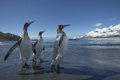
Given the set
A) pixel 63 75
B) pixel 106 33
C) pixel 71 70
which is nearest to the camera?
pixel 63 75

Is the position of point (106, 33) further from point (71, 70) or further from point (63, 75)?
point (63, 75)

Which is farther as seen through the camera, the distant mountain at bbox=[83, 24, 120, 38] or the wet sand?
the distant mountain at bbox=[83, 24, 120, 38]

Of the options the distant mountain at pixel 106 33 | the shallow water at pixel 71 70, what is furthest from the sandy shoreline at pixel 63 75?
the distant mountain at pixel 106 33

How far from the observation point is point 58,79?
231 centimetres

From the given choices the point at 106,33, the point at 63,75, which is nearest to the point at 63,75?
the point at 63,75

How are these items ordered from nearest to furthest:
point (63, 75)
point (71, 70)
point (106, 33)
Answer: point (63, 75) < point (71, 70) < point (106, 33)

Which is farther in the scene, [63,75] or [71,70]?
[71,70]

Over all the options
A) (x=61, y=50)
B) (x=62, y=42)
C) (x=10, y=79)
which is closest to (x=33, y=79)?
(x=10, y=79)

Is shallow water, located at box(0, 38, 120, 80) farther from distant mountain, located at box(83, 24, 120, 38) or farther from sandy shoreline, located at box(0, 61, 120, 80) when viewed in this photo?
distant mountain, located at box(83, 24, 120, 38)

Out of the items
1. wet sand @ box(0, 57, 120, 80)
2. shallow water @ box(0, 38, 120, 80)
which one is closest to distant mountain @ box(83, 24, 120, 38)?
shallow water @ box(0, 38, 120, 80)

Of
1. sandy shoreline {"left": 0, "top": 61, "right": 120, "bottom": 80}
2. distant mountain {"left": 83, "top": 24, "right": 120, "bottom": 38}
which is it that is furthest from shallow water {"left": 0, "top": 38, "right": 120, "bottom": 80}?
distant mountain {"left": 83, "top": 24, "right": 120, "bottom": 38}

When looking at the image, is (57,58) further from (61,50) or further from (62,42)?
(62,42)

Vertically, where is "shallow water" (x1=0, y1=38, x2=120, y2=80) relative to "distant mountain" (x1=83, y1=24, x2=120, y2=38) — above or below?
below

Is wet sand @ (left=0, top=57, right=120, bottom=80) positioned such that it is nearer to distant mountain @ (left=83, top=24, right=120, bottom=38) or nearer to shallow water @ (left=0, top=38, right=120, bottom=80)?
shallow water @ (left=0, top=38, right=120, bottom=80)
